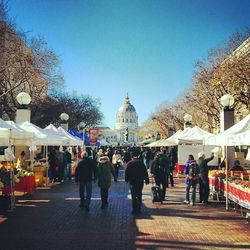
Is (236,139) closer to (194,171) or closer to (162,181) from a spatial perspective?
(194,171)

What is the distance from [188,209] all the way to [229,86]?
1932 centimetres

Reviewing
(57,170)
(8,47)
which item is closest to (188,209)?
(57,170)

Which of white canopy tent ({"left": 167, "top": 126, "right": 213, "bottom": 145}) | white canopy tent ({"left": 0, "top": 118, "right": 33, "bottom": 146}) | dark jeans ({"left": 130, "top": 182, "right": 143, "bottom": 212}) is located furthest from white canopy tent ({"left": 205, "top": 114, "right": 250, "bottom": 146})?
white canopy tent ({"left": 167, "top": 126, "right": 213, "bottom": 145})

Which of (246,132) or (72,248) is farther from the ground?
(246,132)

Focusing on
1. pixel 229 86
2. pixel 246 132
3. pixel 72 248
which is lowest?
pixel 72 248

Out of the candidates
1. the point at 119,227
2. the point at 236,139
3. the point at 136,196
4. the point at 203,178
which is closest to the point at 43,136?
the point at 136,196

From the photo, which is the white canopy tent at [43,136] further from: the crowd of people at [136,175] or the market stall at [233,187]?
the market stall at [233,187]

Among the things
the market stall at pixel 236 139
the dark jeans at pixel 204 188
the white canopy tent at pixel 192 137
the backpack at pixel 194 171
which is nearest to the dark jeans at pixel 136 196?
the backpack at pixel 194 171

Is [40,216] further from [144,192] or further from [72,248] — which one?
[144,192]

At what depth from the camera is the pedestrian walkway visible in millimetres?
8664

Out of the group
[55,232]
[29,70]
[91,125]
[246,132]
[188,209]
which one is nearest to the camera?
[55,232]

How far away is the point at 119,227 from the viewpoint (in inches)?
407

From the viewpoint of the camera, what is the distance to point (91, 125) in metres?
70.4

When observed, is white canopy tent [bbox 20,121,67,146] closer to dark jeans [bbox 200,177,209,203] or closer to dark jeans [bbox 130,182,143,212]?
dark jeans [bbox 130,182,143,212]
